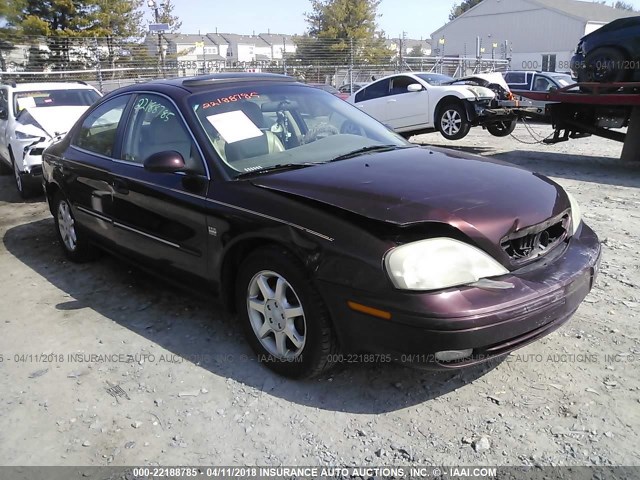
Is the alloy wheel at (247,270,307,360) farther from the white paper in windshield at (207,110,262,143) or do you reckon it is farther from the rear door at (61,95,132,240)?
the rear door at (61,95,132,240)

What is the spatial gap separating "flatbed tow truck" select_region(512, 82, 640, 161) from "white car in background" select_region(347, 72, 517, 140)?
1124 millimetres

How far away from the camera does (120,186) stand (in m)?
4.11

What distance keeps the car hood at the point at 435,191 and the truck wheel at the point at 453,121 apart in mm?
7955

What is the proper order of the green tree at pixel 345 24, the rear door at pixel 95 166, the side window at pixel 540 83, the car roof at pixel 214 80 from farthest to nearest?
the green tree at pixel 345 24 → the side window at pixel 540 83 → the rear door at pixel 95 166 → the car roof at pixel 214 80

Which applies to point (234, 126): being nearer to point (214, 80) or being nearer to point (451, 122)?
point (214, 80)

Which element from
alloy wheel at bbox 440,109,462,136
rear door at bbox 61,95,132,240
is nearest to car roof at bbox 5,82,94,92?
rear door at bbox 61,95,132,240

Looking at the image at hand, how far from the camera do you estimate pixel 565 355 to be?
3.35 metres

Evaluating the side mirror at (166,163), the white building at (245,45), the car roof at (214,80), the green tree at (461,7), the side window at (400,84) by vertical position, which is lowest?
the side mirror at (166,163)

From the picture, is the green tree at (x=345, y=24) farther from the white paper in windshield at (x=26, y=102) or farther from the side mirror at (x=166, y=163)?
the side mirror at (x=166, y=163)

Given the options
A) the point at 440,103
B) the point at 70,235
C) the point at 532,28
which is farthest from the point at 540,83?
the point at 532,28

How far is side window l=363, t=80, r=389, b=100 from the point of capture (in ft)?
42.1

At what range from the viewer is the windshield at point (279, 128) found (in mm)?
3471

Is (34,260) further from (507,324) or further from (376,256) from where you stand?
(507,324)

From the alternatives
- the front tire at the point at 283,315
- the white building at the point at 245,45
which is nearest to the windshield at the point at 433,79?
the front tire at the point at 283,315
